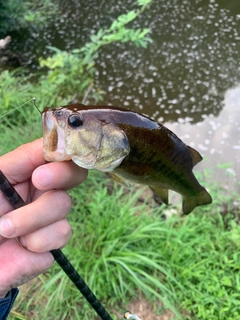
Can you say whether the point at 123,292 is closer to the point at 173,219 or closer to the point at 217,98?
the point at 173,219

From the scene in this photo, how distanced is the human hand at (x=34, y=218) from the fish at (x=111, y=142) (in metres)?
0.11

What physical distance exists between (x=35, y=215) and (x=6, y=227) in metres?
0.10

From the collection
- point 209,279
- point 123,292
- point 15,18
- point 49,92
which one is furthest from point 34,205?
point 15,18

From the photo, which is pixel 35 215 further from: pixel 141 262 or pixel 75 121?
pixel 141 262

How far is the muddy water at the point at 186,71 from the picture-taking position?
453cm

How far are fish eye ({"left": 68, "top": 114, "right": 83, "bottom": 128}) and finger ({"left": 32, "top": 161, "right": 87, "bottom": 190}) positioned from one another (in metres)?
0.16

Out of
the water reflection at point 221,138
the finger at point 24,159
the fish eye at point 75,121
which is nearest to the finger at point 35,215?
the finger at point 24,159

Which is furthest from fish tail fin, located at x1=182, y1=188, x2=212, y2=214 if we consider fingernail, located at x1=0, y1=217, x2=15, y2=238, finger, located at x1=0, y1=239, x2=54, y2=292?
fingernail, located at x1=0, y1=217, x2=15, y2=238

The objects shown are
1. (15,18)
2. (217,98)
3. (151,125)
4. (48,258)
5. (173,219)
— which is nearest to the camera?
(151,125)

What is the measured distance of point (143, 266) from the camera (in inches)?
106

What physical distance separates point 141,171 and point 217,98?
13.2ft

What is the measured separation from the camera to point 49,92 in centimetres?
421

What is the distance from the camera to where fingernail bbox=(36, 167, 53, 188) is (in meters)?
1.19

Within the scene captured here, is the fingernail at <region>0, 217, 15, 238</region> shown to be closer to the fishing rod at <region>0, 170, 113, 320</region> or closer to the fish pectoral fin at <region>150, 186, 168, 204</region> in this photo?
the fishing rod at <region>0, 170, 113, 320</region>
